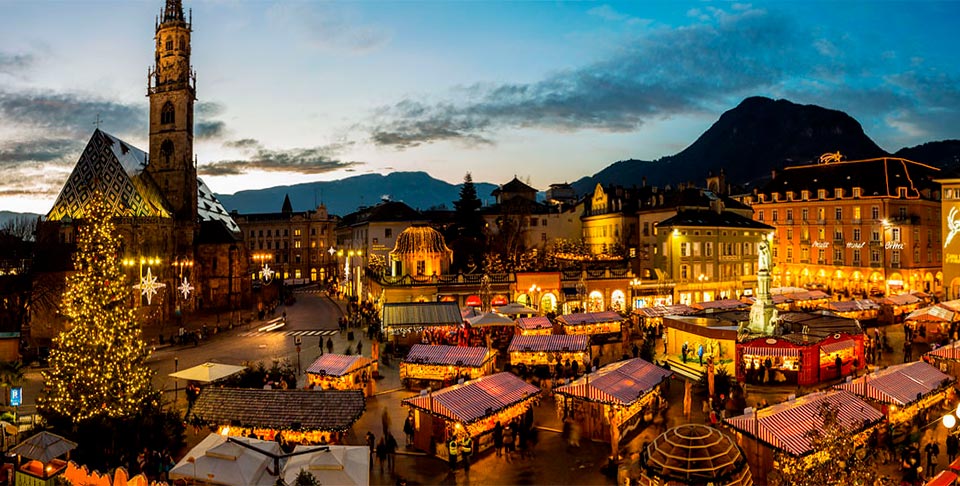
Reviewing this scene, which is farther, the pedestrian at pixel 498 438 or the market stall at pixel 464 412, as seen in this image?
the pedestrian at pixel 498 438

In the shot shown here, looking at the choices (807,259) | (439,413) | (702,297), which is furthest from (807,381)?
(807,259)

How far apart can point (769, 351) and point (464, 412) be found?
13629 mm

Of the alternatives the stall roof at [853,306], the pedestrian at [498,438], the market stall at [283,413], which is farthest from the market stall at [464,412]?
the stall roof at [853,306]

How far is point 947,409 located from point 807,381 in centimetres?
434

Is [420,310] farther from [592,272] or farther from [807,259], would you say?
[807,259]

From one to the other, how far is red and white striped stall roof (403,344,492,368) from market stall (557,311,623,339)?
9.55 m

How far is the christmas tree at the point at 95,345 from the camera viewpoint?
16.8 metres

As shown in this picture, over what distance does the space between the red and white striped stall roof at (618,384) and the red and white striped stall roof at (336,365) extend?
25.6 feet

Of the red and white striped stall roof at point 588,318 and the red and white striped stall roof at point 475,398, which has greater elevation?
the red and white striped stall roof at point 588,318

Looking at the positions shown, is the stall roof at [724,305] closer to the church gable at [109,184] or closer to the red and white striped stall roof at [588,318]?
the red and white striped stall roof at [588,318]

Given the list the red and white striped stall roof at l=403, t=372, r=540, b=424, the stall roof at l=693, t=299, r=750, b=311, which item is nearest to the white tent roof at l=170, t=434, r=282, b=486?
the red and white striped stall roof at l=403, t=372, r=540, b=424

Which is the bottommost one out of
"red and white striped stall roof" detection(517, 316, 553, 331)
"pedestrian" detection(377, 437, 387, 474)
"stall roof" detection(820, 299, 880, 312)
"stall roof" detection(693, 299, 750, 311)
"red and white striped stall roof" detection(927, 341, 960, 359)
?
"pedestrian" detection(377, 437, 387, 474)

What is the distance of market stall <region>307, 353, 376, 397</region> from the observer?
2223 cm

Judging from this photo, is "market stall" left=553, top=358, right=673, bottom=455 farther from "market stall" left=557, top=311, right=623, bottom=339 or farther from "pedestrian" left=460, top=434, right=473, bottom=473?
"market stall" left=557, top=311, right=623, bottom=339
